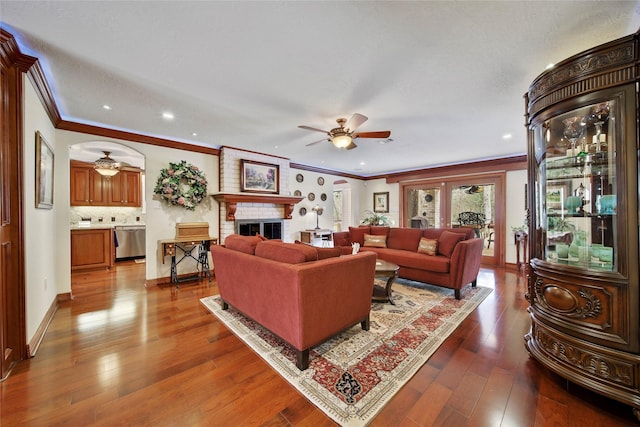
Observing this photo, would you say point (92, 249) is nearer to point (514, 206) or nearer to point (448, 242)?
point (448, 242)

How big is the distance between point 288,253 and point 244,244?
78cm

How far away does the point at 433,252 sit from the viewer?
406 centimetres

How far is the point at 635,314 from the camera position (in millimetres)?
1442

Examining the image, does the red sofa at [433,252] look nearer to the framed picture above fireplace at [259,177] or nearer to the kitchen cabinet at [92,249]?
the framed picture above fireplace at [259,177]

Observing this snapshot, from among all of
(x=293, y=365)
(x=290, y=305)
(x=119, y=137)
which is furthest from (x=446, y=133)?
(x=119, y=137)

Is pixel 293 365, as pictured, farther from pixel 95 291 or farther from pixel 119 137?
pixel 119 137

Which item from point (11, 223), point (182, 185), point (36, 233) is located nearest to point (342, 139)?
point (182, 185)

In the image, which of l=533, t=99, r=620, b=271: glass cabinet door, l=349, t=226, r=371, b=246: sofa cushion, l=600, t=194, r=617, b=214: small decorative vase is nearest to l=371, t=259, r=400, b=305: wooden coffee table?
l=533, t=99, r=620, b=271: glass cabinet door

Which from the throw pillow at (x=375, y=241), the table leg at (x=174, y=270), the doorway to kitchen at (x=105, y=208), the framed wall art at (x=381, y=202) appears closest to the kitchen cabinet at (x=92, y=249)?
the doorway to kitchen at (x=105, y=208)

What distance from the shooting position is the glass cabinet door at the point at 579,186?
1.59m

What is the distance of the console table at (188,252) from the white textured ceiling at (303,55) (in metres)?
1.90

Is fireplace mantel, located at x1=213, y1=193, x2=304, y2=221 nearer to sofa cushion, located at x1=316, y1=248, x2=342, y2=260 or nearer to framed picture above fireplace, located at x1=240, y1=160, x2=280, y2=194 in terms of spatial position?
framed picture above fireplace, located at x1=240, y1=160, x2=280, y2=194

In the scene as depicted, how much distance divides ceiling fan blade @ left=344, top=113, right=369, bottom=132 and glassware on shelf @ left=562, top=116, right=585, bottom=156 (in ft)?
5.34

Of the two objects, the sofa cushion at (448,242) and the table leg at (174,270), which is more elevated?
the sofa cushion at (448,242)
